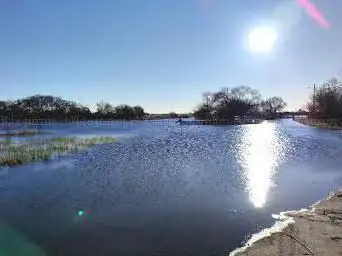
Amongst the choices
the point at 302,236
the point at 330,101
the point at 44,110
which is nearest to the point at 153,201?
the point at 302,236

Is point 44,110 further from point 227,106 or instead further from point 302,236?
point 302,236

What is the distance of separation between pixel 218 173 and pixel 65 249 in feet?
44.4

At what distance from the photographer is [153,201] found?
50.5ft

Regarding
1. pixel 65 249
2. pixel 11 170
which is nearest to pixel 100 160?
pixel 11 170

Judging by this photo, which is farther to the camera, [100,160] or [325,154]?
[325,154]

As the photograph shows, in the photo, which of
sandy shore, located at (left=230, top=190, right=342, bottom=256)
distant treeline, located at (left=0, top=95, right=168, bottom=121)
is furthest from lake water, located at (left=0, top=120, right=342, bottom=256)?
distant treeline, located at (left=0, top=95, right=168, bottom=121)

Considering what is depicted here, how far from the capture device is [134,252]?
32.6 ft

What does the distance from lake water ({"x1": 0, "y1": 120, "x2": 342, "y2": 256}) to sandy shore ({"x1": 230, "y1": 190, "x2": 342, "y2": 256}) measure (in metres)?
0.62

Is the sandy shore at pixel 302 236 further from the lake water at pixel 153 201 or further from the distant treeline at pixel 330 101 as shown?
the distant treeline at pixel 330 101

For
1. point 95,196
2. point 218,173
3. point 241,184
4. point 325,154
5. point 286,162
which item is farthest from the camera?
point 325,154

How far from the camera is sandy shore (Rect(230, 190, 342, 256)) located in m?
9.10

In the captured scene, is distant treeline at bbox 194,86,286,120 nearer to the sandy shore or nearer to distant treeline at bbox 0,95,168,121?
distant treeline at bbox 0,95,168,121

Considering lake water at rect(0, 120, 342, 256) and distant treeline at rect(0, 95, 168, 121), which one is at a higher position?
distant treeline at rect(0, 95, 168, 121)

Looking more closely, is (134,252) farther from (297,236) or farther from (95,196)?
(95,196)
